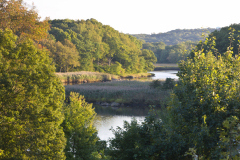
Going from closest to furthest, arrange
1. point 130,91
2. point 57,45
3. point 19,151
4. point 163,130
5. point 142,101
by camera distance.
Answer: point 163,130, point 19,151, point 142,101, point 130,91, point 57,45

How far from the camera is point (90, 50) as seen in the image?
259 feet

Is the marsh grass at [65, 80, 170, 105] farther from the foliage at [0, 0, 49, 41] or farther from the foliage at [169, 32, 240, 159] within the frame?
the foliage at [169, 32, 240, 159]

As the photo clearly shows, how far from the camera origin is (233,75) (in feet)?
24.9

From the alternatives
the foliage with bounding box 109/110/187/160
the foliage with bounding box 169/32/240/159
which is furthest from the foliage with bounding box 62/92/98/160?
the foliage with bounding box 169/32/240/159

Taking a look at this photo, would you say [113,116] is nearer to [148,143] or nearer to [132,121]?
[132,121]

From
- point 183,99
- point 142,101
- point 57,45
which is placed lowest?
point 142,101

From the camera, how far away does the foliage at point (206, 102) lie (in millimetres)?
6496

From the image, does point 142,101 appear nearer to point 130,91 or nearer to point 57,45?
point 130,91

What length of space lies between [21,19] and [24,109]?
516 inches

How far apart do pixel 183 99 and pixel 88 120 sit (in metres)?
10.1

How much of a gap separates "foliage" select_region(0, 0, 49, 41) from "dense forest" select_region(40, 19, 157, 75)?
138ft

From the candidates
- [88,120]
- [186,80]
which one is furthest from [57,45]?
[186,80]

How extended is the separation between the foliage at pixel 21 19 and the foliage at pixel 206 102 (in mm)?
16207

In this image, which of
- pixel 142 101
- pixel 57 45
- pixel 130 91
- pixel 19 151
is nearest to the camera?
pixel 19 151
